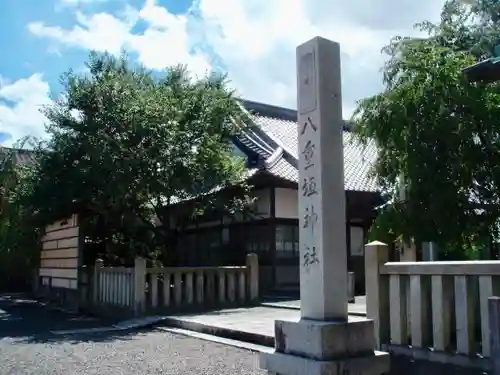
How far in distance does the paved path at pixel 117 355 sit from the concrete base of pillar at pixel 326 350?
1.76 metres

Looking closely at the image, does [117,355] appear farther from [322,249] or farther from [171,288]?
[171,288]

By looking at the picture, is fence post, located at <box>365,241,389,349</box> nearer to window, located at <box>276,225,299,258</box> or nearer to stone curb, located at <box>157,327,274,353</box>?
stone curb, located at <box>157,327,274,353</box>

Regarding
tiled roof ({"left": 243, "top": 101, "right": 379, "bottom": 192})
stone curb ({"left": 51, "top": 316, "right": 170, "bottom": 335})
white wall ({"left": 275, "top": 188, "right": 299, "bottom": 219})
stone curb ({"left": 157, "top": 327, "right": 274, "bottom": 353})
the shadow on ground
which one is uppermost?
tiled roof ({"left": 243, "top": 101, "right": 379, "bottom": 192})

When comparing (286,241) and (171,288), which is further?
(286,241)

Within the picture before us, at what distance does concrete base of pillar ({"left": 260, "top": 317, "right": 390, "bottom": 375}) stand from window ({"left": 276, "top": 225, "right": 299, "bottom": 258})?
12039 mm

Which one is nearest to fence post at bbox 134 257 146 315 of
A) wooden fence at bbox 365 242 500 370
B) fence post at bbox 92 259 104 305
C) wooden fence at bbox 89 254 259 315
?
wooden fence at bbox 89 254 259 315

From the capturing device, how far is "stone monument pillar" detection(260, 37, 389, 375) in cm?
484

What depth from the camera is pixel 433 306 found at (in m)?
6.06

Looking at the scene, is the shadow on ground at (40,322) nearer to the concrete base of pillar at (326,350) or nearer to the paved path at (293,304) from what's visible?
the paved path at (293,304)

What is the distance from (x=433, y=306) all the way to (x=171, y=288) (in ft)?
26.9

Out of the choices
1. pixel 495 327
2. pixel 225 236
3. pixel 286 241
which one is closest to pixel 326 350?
pixel 495 327

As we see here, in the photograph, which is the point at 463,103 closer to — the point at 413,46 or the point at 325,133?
the point at 413,46

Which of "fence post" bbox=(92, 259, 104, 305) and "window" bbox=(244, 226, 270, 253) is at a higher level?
"window" bbox=(244, 226, 270, 253)

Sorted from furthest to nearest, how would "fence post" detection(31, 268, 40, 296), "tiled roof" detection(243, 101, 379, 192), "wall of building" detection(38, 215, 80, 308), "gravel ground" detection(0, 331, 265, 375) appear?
"fence post" detection(31, 268, 40, 296)
"tiled roof" detection(243, 101, 379, 192)
"wall of building" detection(38, 215, 80, 308)
"gravel ground" detection(0, 331, 265, 375)
